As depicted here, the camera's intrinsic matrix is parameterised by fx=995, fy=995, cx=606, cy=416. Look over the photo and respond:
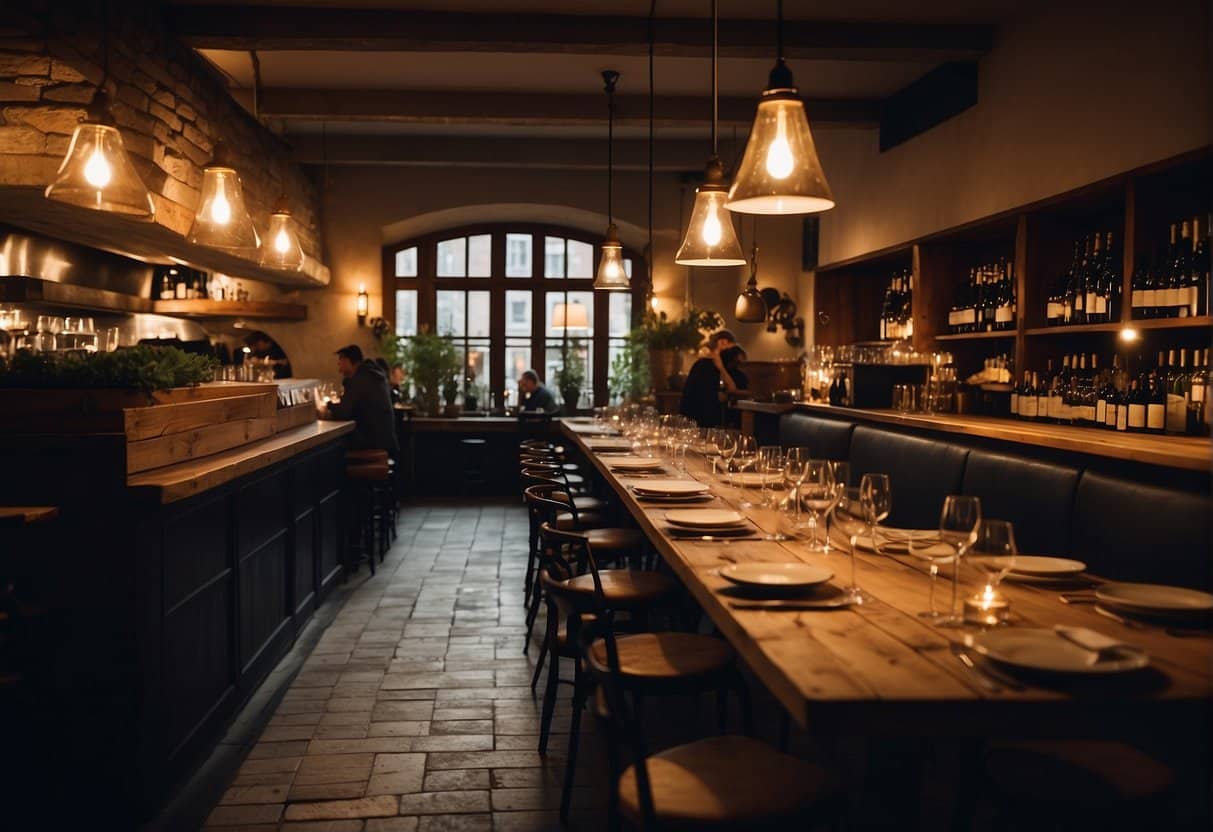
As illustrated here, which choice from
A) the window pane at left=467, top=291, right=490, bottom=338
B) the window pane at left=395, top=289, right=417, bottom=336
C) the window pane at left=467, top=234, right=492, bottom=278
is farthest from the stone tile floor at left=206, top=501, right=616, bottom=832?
the window pane at left=467, top=234, right=492, bottom=278

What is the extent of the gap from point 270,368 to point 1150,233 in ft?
16.0

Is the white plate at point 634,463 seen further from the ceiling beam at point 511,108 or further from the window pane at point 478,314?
the window pane at point 478,314

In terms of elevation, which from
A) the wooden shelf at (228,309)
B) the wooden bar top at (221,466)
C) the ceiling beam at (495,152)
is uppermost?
the ceiling beam at (495,152)

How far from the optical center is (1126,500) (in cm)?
334

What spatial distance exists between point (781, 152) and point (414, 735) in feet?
8.35

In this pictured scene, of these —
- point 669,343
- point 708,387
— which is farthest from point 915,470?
point 669,343

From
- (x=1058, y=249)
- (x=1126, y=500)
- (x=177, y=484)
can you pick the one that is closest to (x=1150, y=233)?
(x=1058, y=249)

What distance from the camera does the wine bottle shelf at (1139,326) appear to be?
13.7 feet

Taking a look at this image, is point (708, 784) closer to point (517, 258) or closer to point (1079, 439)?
point (1079, 439)

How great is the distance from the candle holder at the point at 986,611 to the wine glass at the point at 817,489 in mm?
519

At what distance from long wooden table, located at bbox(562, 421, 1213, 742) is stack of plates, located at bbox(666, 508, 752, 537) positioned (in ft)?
1.57

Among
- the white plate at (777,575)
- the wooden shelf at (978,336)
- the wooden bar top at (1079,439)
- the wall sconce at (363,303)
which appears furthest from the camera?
the wall sconce at (363,303)

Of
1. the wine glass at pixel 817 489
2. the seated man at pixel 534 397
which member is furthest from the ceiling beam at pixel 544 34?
the seated man at pixel 534 397

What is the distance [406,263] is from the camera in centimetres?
1230
